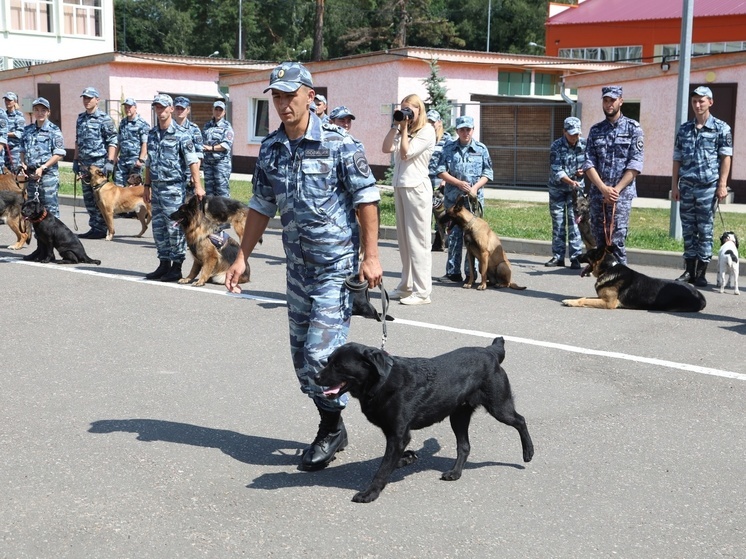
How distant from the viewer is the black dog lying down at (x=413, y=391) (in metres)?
4.31

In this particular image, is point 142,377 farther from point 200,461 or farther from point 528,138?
point 528,138

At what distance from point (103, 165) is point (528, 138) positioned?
12.6 metres

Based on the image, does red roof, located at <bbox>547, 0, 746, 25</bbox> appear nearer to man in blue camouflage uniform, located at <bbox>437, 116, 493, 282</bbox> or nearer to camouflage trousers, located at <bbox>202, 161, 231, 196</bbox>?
camouflage trousers, located at <bbox>202, 161, 231, 196</bbox>

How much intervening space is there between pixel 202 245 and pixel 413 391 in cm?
627

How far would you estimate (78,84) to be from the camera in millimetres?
32969

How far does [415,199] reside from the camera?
9.27m

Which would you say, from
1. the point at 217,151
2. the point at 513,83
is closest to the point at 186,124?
the point at 217,151

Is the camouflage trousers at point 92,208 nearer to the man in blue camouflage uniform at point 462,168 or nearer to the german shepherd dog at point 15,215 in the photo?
the german shepherd dog at point 15,215

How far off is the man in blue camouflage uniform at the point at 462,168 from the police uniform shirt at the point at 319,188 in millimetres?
5624

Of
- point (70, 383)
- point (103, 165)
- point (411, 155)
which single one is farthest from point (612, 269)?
point (103, 165)

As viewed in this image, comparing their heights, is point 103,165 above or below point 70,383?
above

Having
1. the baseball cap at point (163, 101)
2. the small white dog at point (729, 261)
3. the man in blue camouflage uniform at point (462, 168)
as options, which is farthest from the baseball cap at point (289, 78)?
the small white dog at point (729, 261)

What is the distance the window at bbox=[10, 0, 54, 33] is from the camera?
51375 millimetres

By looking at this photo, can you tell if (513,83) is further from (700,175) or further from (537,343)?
(537,343)
